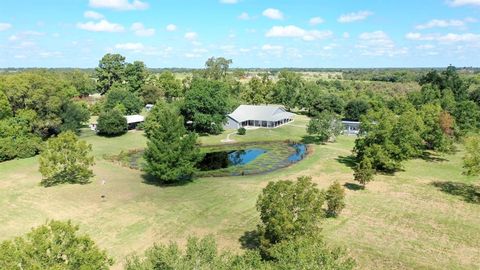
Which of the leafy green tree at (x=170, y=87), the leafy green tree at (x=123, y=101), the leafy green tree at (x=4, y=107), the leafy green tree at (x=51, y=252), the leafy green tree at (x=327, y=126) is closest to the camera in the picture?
the leafy green tree at (x=51, y=252)

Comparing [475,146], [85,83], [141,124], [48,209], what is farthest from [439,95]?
[85,83]

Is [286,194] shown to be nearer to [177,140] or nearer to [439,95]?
[177,140]

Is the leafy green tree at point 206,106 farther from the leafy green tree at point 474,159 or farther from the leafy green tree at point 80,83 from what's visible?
the leafy green tree at point 80,83

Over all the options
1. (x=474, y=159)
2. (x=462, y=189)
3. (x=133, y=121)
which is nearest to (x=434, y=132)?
(x=462, y=189)

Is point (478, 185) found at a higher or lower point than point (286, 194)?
lower

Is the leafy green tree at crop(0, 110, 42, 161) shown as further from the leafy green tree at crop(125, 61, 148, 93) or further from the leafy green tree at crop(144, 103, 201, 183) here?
the leafy green tree at crop(125, 61, 148, 93)

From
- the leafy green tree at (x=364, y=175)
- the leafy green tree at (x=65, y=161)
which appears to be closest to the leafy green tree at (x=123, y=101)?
the leafy green tree at (x=65, y=161)

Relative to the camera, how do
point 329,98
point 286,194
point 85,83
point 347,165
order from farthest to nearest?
A: point 85,83, point 329,98, point 347,165, point 286,194
